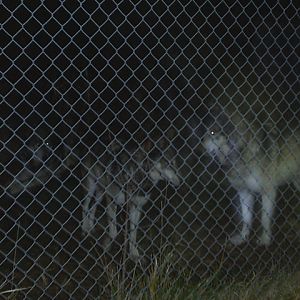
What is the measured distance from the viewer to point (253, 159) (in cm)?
520

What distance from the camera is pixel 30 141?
16.8 feet

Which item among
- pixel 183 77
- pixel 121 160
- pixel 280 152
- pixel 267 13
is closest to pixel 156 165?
Result: pixel 121 160

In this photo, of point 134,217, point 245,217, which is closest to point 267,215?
point 245,217

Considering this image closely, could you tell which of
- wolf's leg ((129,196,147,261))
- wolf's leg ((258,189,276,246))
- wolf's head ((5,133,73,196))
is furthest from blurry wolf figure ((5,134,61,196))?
wolf's leg ((258,189,276,246))

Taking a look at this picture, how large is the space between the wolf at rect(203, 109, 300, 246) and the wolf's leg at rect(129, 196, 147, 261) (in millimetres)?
749

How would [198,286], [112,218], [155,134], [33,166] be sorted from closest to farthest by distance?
[198,286], [155,134], [112,218], [33,166]

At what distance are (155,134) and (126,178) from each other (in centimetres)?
41

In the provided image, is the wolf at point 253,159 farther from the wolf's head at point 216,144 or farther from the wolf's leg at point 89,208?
the wolf's leg at point 89,208

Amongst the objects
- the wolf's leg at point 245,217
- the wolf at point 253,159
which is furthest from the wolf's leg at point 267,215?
the wolf's leg at point 245,217

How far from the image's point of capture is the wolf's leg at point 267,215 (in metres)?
5.02

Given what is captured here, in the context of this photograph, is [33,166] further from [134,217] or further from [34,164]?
[134,217]

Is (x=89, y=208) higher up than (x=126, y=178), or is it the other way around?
(x=126, y=178)

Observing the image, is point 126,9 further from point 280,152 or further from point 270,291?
point 270,291

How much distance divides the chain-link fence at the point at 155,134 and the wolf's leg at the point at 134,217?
0.02 meters
